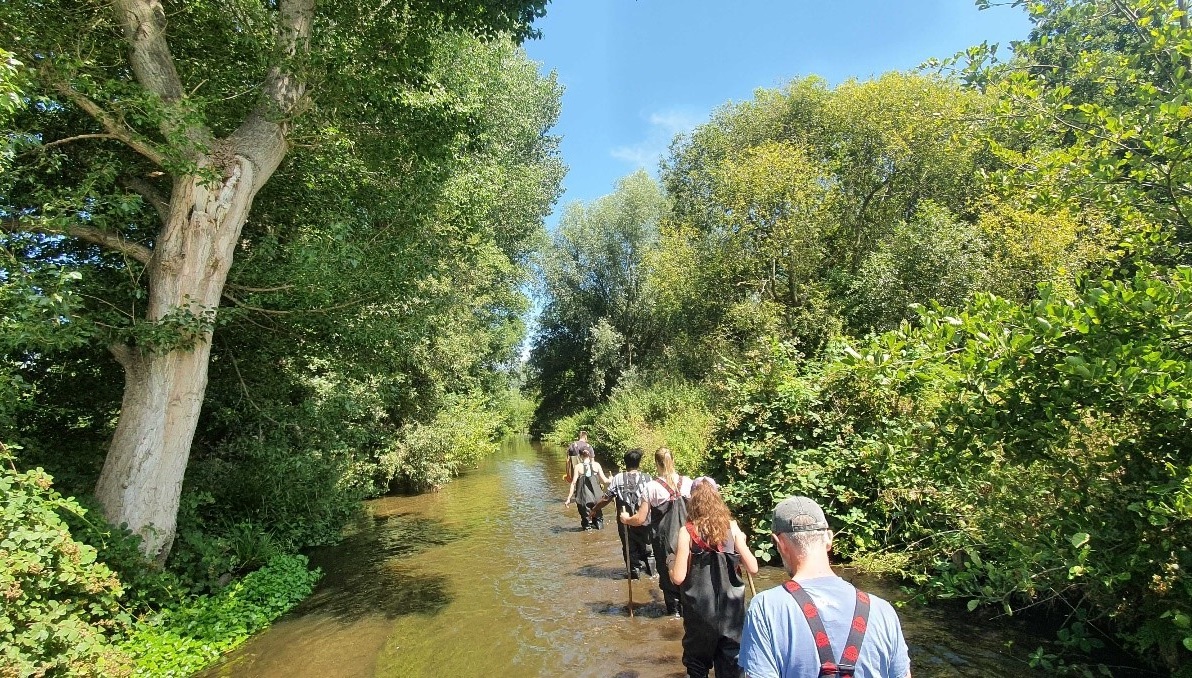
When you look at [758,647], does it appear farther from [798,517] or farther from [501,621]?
[501,621]

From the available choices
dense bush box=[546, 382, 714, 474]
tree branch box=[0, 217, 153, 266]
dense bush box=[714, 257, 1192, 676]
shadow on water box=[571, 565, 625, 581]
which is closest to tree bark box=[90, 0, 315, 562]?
tree branch box=[0, 217, 153, 266]

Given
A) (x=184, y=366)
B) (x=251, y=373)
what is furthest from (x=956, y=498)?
(x=251, y=373)

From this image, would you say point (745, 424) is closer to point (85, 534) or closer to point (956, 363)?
point (956, 363)

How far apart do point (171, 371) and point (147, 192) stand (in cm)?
300

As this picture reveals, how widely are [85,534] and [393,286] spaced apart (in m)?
4.70

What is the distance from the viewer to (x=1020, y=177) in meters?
5.19

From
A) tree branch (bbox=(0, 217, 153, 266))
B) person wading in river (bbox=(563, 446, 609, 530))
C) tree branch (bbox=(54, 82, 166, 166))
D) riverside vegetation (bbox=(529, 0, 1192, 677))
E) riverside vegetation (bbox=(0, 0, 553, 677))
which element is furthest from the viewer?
person wading in river (bbox=(563, 446, 609, 530))

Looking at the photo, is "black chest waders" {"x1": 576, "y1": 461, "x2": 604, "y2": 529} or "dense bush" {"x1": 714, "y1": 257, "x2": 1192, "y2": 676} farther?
"black chest waders" {"x1": 576, "y1": 461, "x2": 604, "y2": 529}

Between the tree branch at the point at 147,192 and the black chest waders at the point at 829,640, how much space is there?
8805 millimetres

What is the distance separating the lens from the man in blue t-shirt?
86.7 inches

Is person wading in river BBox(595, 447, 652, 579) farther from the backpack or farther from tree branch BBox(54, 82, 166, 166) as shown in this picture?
tree branch BBox(54, 82, 166, 166)

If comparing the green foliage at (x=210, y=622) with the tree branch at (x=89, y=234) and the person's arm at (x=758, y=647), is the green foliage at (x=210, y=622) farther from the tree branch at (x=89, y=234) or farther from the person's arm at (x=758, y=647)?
the person's arm at (x=758, y=647)

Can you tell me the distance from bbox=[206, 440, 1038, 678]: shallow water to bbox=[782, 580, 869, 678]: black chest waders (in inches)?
149

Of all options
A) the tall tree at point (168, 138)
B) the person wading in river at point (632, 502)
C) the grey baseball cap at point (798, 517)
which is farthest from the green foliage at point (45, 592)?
the grey baseball cap at point (798, 517)
